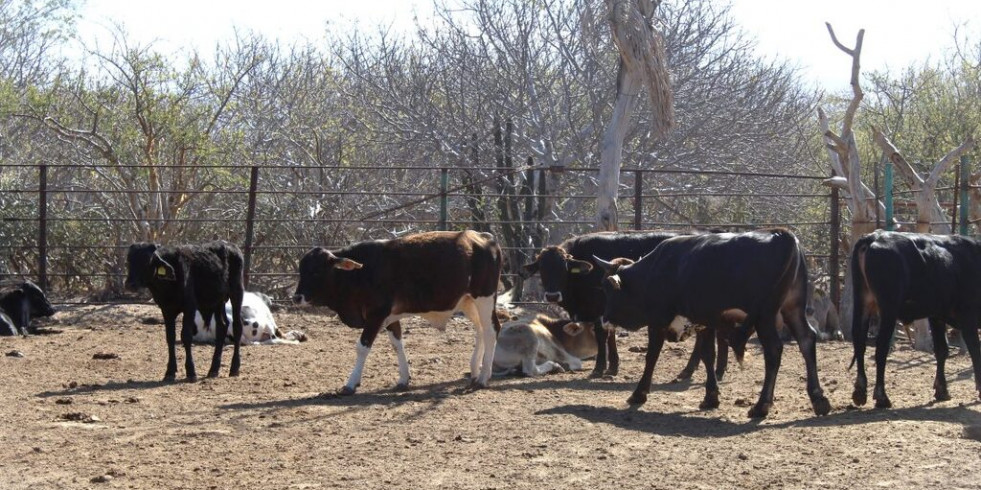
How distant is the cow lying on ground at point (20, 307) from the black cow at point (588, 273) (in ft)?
21.4

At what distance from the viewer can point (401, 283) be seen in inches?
407

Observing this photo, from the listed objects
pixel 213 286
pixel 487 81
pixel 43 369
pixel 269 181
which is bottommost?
pixel 43 369

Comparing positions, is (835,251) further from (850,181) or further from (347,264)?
(347,264)

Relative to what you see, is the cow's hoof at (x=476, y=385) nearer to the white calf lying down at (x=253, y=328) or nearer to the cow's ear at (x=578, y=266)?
the cow's ear at (x=578, y=266)

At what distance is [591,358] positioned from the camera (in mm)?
12484

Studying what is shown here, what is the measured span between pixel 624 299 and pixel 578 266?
69.9 inches

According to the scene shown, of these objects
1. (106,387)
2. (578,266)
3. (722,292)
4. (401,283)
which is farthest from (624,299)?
(106,387)

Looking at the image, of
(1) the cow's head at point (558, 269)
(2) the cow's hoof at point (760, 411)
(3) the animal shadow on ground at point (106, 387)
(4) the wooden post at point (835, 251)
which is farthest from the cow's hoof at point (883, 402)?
(4) the wooden post at point (835, 251)

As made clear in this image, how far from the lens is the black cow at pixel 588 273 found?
37.4ft

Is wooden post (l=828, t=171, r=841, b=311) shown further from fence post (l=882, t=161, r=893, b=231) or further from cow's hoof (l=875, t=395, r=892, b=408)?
cow's hoof (l=875, t=395, r=892, b=408)

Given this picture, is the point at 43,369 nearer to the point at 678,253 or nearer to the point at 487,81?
the point at 678,253

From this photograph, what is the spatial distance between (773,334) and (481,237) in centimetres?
307

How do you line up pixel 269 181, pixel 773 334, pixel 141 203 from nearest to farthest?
pixel 773 334
pixel 141 203
pixel 269 181

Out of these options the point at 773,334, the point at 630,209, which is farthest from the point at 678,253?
the point at 630,209
